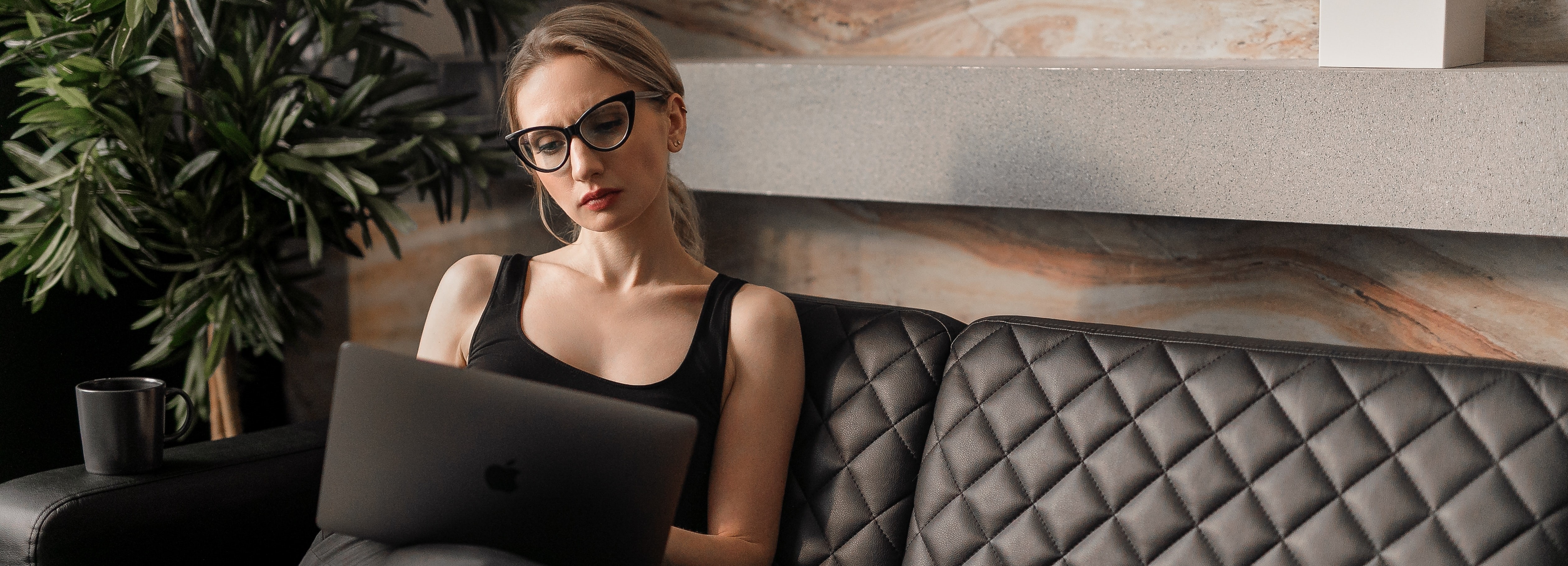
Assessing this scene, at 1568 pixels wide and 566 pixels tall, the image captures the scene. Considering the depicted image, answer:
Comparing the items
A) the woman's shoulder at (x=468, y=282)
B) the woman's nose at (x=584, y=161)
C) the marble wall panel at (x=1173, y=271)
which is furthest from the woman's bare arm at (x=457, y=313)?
the marble wall panel at (x=1173, y=271)

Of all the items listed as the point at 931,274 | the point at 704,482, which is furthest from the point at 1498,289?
the point at 704,482

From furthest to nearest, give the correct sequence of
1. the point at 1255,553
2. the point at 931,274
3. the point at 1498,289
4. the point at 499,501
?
the point at 931,274, the point at 1498,289, the point at 1255,553, the point at 499,501

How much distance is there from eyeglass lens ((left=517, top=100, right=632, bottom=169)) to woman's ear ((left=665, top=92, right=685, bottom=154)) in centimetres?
9

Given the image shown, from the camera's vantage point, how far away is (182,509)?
148cm

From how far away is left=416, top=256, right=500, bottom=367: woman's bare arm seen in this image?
1499 millimetres

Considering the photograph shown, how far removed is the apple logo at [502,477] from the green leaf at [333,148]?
3.00 feet

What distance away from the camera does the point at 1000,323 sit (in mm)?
1436

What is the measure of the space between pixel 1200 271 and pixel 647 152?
2.83 feet

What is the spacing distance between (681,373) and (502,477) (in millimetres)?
338

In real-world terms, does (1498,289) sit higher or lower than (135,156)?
lower

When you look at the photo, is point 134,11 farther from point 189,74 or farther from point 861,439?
point 861,439

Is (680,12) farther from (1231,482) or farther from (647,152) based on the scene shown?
(1231,482)

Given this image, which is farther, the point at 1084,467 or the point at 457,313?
the point at 457,313

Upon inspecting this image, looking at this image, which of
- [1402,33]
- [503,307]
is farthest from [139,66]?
[1402,33]
